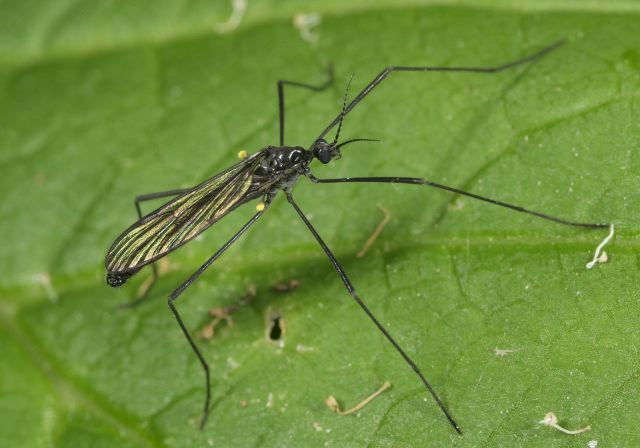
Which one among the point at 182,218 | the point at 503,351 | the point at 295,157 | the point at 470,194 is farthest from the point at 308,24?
the point at 503,351

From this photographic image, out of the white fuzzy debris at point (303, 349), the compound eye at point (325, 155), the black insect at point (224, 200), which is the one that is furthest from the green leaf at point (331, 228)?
the compound eye at point (325, 155)

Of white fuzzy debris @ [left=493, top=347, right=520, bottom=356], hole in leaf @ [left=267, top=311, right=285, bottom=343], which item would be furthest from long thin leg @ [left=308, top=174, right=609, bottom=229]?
hole in leaf @ [left=267, top=311, right=285, bottom=343]

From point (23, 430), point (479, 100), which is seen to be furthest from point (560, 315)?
point (23, 430)

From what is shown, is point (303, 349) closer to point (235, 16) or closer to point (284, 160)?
point (284, 160)

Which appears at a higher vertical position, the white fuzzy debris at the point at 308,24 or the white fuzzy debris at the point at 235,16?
the white fuzzy debris at the point at 235,16

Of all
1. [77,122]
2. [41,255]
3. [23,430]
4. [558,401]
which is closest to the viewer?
[558,401]

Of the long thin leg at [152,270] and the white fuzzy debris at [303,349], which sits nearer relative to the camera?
the white fuzzy debris at [303,349]

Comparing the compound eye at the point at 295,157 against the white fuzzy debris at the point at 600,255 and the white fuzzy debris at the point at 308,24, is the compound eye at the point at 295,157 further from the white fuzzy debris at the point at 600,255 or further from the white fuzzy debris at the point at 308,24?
the white fuzzy debris at the point at 600,255

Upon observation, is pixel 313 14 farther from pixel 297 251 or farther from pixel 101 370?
pixel 101 370
